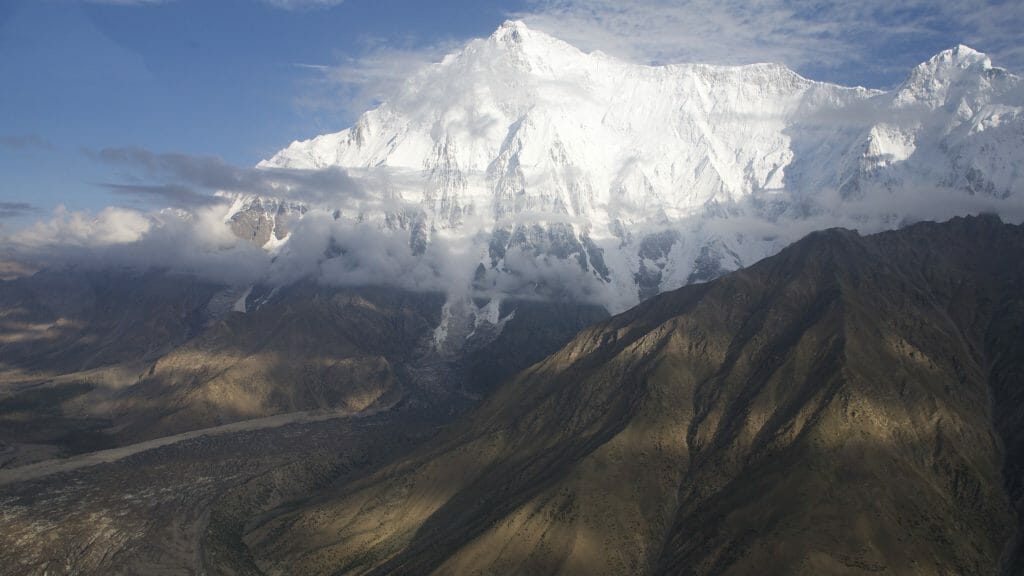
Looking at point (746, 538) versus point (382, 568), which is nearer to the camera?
point (746, 538)

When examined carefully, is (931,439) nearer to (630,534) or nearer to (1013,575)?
(1013,575)

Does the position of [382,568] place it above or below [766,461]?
below

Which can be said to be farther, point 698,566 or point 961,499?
point 961,499

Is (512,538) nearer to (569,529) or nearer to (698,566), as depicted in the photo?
(569,529)

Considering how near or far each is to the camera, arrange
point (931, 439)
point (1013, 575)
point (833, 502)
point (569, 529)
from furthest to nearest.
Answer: point (931, 439), point (569, 529), point (833, 502), point (1013, 575)

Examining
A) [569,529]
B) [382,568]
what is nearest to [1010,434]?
[569,529]

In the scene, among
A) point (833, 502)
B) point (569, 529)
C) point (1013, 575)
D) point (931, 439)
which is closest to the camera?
point (1013, 575)

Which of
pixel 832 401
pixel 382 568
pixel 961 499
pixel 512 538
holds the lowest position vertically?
pixel 382 568

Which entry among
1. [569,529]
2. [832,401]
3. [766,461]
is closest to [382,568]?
[569,529]

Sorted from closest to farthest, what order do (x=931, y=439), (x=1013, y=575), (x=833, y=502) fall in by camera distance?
(x=1013, y=575) → (x=833, y=502) → (x=931, y=439)
